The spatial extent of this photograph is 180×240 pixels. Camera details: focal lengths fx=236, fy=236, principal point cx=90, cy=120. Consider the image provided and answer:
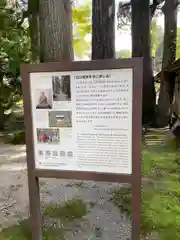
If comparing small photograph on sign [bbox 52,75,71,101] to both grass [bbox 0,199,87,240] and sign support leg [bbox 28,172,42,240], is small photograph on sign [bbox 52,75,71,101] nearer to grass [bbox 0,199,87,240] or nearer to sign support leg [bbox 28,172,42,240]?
sign support leg [bbox 28,172,42,240]

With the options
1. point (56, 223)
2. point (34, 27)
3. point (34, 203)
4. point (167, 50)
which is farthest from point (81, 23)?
point (34, 203)

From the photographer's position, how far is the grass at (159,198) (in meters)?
2.89

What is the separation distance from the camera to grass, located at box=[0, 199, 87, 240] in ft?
9.18

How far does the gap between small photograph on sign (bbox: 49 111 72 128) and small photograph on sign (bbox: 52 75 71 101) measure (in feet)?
0.42

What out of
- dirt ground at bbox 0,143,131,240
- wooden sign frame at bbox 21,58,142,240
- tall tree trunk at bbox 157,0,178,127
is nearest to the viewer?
wooden sign frame at bbox 21,58,142,240

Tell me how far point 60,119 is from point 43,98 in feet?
0.81

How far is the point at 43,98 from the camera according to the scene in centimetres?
216

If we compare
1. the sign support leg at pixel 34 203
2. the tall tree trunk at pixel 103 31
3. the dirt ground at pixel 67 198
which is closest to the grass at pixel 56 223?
the dirt ground at pixel 67 198

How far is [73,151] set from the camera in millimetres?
2189

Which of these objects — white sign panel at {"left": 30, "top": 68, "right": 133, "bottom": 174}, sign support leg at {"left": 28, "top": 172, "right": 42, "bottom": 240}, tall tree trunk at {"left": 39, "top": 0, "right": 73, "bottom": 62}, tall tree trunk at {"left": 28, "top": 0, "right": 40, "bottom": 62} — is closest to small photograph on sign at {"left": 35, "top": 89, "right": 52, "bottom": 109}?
white sign panel at {"left": 30, "top": 68, "right": 133, "bottom": 174}

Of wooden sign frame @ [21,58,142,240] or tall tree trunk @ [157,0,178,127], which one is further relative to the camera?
tall tree trunk @ [157,0,178,127]

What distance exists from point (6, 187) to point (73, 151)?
9.29 feet

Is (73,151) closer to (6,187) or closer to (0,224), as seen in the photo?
(0,224)

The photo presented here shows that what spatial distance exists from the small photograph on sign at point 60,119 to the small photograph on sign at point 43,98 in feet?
0.28
